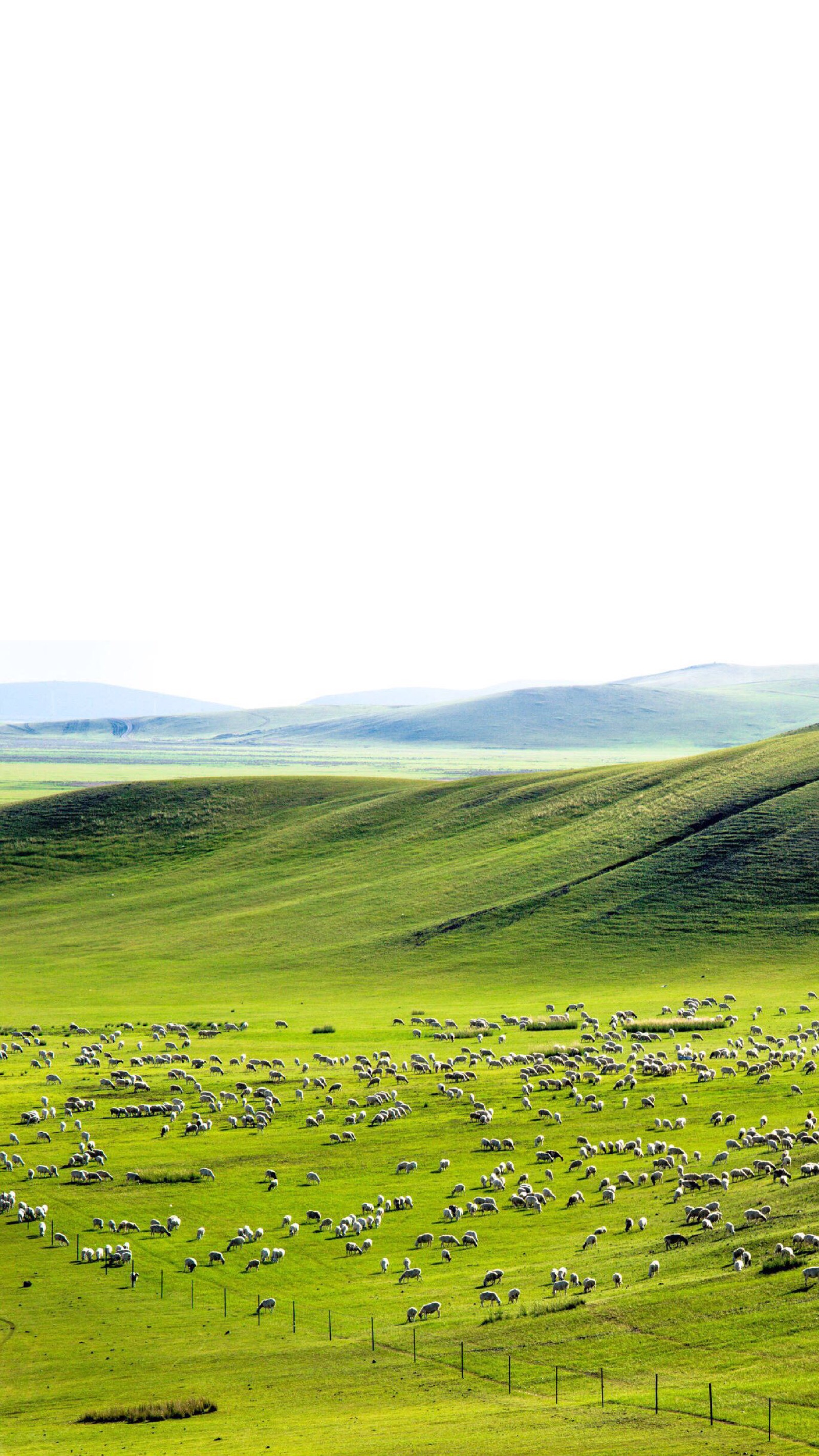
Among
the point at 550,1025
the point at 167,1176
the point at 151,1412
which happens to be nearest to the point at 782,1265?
the point at 151,1412

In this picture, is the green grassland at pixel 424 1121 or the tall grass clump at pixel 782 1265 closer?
the green grassland at pixel 424 1121

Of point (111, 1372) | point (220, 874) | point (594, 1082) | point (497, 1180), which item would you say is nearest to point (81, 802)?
point (220, 874)

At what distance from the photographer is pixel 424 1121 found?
177 ft

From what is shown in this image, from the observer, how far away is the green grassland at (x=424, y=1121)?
89.8 ft

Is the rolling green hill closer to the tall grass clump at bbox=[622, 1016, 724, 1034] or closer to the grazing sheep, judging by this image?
the tall grass clump at bbox=[622, 1016, 724, 1034]

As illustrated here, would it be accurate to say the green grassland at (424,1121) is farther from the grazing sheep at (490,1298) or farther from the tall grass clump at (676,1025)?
the tall grass clump at (676,1025)

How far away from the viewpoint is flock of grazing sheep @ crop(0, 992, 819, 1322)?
1516 inches

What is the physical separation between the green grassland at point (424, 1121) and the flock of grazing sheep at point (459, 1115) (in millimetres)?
362

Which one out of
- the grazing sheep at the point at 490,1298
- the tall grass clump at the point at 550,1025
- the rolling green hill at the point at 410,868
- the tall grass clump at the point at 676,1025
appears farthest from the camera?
the rolling green hill at the point at 410,868

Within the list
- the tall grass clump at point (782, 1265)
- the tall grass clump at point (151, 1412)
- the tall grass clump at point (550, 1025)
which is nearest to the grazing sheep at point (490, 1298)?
the tall grass clump at point (782, 1265)

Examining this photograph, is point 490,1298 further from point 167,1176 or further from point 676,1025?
point 676,1025

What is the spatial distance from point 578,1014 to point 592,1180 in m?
33.3

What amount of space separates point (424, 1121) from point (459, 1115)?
1584 millimetres

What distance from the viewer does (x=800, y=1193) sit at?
3644 cm
